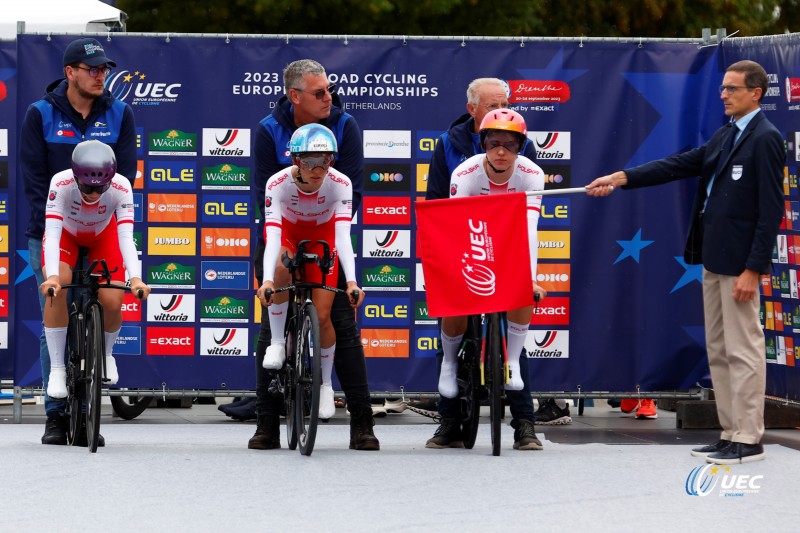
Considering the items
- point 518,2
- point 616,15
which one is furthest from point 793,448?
point 616,15

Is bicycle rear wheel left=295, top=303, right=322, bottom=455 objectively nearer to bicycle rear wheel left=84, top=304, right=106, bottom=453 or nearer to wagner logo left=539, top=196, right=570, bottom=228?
bicycle rear wheel left=84, top=304, right=106, bottom=453

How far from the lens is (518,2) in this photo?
75.3 ft

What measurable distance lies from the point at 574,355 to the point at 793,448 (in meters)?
2.25

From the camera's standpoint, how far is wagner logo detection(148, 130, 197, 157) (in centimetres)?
1196

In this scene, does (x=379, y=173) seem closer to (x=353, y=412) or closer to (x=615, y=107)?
(x=615, y=107)

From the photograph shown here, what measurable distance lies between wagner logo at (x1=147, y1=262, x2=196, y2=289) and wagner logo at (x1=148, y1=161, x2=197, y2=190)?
63 cm

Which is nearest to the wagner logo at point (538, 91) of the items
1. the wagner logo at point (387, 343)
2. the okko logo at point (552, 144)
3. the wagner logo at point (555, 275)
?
the okko logo at point (552, 144)

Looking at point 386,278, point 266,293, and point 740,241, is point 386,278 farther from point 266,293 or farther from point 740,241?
point 740,241

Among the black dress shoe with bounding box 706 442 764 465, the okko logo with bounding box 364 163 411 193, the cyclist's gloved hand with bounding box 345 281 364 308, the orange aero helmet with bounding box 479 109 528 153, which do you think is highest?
the orange aero helmet with bounding box 479 109 528 153

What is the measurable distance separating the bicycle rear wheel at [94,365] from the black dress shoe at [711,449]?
149 inches

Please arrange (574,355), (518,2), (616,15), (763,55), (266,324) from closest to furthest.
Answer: (266,324)
(763,55)
(574,355)
(518,2)
(616,15)

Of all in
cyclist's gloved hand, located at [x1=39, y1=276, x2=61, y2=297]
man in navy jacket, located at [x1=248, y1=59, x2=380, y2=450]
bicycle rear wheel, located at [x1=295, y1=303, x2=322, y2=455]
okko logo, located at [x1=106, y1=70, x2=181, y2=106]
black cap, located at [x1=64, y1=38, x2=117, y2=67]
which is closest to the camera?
bicycle rear wheel, located at [x1=295, y1=303, x2=322, y2=455]

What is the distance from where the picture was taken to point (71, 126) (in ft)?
33.8

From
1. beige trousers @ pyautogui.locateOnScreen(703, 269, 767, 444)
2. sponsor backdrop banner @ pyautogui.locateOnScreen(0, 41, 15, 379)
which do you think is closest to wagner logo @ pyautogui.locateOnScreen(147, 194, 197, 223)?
sponsor backdrop banner @ pyautogui.locateOnScreen(0, 41, 15, 379)
